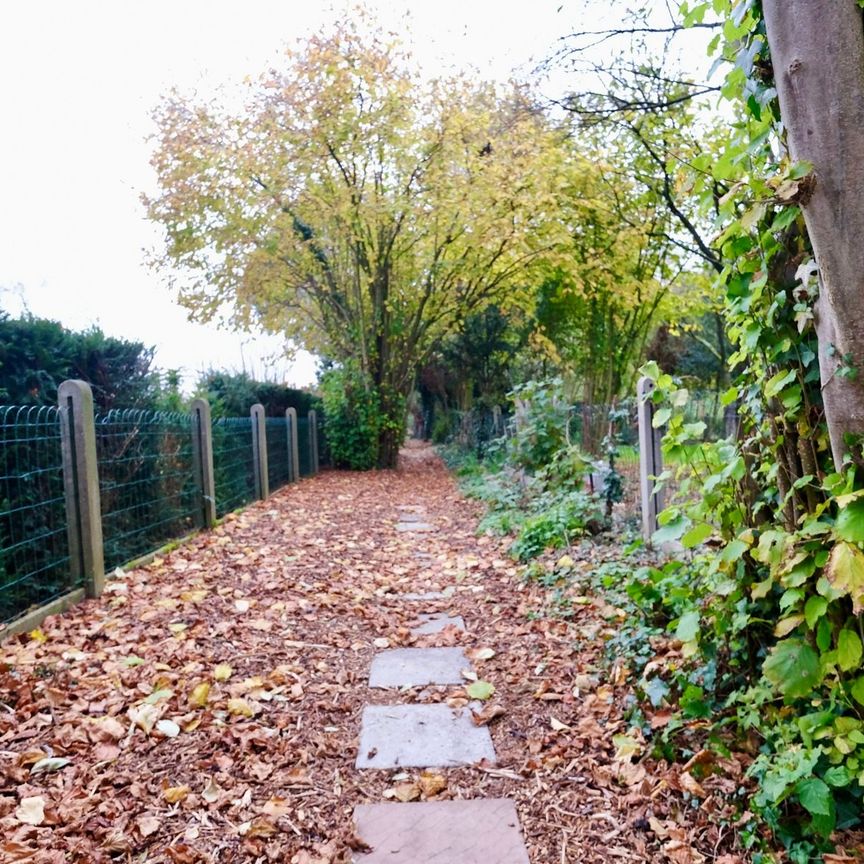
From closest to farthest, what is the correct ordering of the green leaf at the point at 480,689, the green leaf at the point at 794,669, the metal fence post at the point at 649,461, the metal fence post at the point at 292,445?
the green leaf at the point at 794,669, the green leaf at the point at 480,689, the metal fence post at the point at 649,461, the metal fence post at the point at 292,445

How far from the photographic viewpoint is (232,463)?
847 cm

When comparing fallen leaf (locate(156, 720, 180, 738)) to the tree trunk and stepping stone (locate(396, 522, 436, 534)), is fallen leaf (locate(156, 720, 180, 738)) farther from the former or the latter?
stepping stone (locate(396, 522, 436, 534))

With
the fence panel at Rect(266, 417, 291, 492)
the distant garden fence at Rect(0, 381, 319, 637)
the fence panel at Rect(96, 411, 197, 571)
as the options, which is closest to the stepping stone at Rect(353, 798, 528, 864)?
the distant garden fence at Rect(0, 381, 319, 637)

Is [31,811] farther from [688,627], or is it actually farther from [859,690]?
[859,690]

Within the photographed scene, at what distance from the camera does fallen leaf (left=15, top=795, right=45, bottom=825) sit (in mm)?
2081

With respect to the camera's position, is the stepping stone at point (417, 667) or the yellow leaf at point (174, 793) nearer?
the yellow leaf at point (174, 793)

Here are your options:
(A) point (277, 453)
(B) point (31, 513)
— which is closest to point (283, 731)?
(B) point (31, 513)

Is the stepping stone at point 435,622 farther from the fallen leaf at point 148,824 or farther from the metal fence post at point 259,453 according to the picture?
the metal fence post at point 259,453

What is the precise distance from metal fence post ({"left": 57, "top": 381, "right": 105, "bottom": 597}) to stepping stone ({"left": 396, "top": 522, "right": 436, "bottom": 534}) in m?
3.67

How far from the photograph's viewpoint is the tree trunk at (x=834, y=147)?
5.30 feet

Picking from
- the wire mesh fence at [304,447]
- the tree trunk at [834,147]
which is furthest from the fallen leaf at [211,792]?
the wire mesh fence at [304,447]

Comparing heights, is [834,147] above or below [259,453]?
above

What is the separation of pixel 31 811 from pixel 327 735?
3.40 feet

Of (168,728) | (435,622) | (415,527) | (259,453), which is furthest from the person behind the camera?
(259,453)
